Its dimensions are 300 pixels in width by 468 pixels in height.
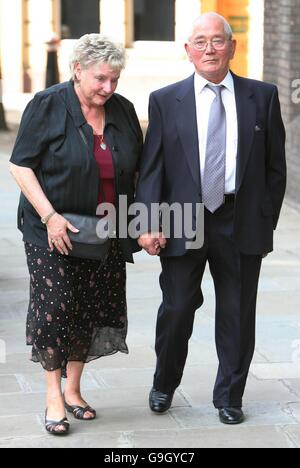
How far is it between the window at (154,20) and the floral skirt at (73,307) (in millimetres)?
15610

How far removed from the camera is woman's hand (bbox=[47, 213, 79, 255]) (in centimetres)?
543

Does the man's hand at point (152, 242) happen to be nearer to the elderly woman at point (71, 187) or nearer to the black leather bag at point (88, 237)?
the elderly woman at point (71, 187)

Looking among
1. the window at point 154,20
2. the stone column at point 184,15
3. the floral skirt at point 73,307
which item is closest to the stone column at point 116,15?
the window at point 154,20

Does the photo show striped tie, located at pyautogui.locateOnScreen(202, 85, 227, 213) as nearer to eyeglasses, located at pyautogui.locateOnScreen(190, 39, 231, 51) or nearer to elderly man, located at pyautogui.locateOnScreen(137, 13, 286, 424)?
elderly man, located at pyautogui.locateOnScreen(137, 13, 286, 424)

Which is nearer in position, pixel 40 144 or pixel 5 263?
pixel 40 144

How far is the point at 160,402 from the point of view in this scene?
5.95 m

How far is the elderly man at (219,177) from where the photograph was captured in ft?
18.3

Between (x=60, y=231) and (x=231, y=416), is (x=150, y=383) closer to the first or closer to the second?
(x=231, y=416)

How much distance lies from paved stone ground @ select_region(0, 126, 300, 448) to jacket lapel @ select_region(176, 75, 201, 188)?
1167 millimetres

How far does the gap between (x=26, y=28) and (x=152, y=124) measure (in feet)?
54.0

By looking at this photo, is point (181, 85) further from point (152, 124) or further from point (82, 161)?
point (82, 161)

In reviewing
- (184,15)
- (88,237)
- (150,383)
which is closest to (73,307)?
(88,237)

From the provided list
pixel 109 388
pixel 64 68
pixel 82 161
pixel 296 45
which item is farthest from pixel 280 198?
pixel 64 68

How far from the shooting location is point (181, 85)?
565 cm
